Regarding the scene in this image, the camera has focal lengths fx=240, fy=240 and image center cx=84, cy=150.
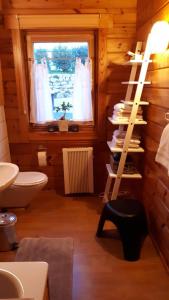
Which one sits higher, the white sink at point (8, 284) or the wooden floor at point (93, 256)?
the white sink at point (8, 284)

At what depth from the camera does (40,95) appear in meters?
2.80

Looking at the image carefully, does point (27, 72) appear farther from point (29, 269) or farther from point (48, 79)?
point (29, 269)

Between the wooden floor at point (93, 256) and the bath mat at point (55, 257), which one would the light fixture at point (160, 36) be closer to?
the wooden floor at point (93, 256)

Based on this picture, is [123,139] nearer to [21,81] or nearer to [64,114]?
[64,114]

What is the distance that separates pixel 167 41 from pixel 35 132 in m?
1.80

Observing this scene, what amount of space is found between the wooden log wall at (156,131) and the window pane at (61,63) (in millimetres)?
726

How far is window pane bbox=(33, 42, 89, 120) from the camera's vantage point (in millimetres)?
2738

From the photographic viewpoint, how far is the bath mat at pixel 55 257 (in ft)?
5.45

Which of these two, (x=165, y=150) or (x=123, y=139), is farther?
(x=123, y=139)

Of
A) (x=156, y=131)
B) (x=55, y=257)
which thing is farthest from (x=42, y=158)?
(x=156, y=131)

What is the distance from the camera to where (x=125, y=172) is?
2.43m

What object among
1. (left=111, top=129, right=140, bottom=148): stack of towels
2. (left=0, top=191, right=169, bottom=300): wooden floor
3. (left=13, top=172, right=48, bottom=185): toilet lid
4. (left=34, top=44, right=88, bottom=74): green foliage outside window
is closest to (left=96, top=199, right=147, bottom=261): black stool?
(left=0, top=191, right=169, bottom=300): wooden floor

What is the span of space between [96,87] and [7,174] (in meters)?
1.61

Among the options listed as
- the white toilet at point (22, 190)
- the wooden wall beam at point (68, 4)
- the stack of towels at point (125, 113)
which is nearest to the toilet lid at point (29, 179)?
the white toilet at point (22, 190)
